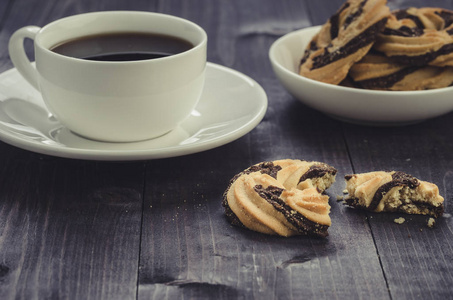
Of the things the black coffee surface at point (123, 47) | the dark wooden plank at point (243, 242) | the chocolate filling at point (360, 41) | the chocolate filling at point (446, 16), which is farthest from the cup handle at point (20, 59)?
the chocolate filling at point (446, 16)

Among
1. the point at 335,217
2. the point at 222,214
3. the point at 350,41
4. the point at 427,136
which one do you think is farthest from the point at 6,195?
the point at 427,136

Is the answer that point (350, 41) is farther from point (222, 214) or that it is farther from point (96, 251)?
point (96, 251)

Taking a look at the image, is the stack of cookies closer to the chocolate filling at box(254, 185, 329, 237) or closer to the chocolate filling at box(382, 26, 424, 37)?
the chocolate filling at box(382, 26, 424, 37)

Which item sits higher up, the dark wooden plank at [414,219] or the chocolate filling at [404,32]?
the chocolate filling at [404,32]

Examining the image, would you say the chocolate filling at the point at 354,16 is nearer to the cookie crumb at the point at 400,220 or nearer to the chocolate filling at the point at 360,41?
the chocolate filling at the point at 360,41

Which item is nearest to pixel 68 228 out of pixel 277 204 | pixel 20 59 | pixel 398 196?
pixel 277 204

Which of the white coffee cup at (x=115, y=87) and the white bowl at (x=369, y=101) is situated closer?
the white coffee cup at (x=115, y=87)

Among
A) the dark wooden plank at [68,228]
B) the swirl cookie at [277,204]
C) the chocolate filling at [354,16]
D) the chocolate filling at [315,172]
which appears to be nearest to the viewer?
the dark wooden plank at [68,228]
